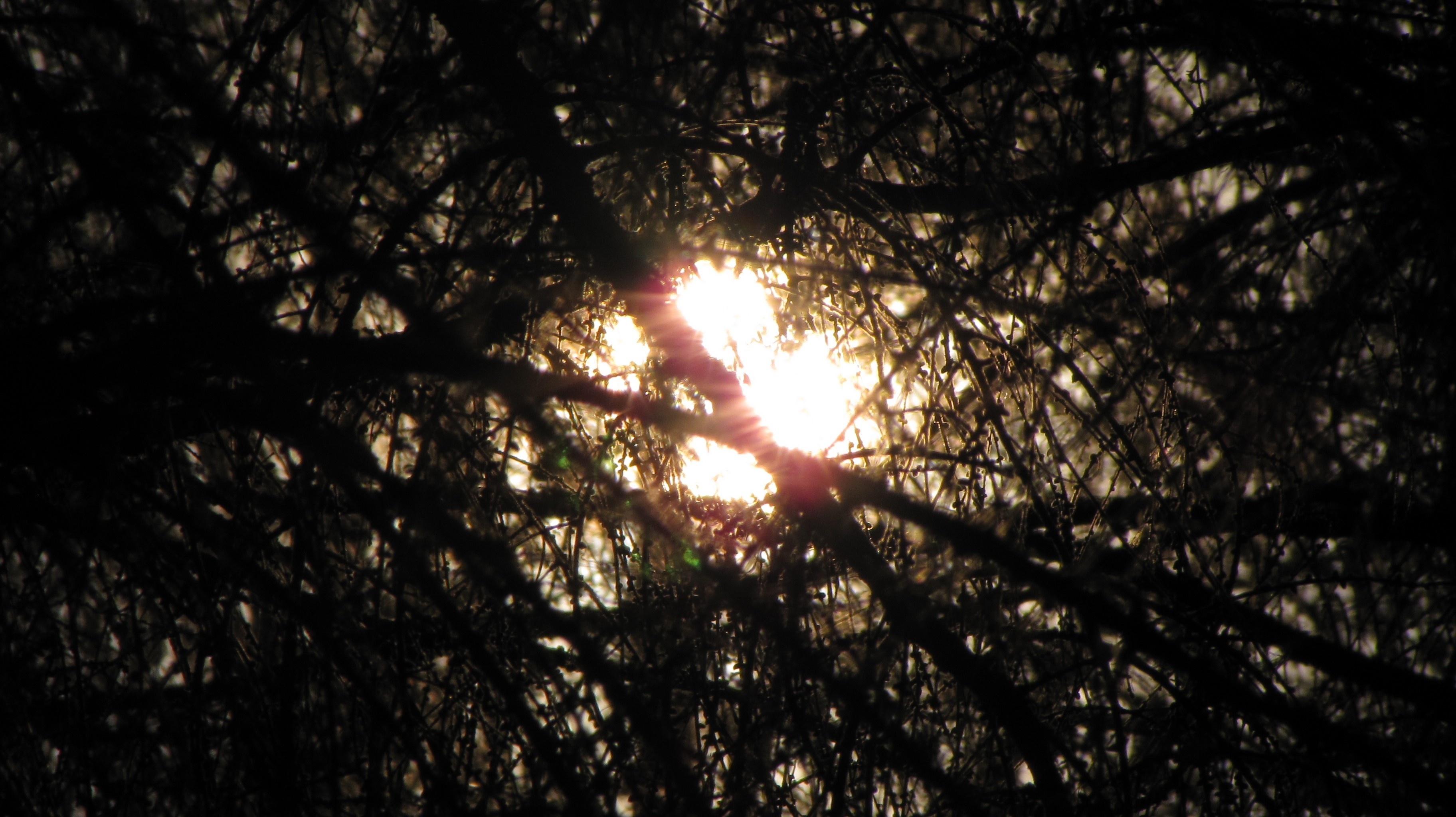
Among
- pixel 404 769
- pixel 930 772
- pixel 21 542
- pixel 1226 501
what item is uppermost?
pixel 21 542

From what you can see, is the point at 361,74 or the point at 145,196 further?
the point at 361,74

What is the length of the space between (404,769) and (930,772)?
2.99ft

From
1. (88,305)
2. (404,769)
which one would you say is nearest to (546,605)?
(404,769)

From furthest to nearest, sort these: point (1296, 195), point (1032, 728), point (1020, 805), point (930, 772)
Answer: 1. point (1296, 195)
2. point (1020, 805)
3. point (1032, 728)
4. point (930, 772)

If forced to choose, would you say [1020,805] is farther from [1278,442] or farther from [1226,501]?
[1278,442]

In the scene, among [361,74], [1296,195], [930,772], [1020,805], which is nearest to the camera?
[930,772]

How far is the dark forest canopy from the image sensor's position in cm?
156

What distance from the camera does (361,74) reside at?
220 cm

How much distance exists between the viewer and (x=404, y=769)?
5.78ft

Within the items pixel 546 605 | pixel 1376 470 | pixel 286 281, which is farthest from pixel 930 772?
pixel 286 281

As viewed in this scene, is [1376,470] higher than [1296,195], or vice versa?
[1296,195]

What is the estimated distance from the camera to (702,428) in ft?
5.37

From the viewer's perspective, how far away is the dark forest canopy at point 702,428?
156cm

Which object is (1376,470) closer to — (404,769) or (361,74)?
(404,769)
